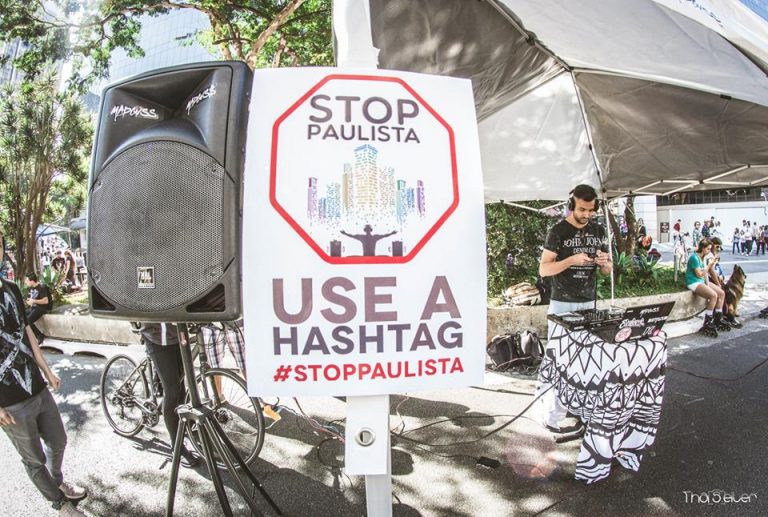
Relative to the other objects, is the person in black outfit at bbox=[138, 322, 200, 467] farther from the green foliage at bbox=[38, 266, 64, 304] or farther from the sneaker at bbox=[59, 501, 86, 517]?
the green foliage at bbox=[38, 266, 64, 304]

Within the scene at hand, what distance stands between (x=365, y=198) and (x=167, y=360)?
2.29 metres

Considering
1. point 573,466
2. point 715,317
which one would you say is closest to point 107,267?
point 573,466

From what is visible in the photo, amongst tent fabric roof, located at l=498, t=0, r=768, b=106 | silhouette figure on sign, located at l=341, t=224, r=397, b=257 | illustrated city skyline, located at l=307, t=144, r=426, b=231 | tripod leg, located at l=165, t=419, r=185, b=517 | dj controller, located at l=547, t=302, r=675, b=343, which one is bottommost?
tripod leg, located at l=165, t=419, r=185, b=517

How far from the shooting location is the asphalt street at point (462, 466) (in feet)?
8.56

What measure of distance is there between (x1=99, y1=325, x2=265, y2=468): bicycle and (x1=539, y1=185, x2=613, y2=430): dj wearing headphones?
2366 millimetres

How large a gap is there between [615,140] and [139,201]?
12.7 feet

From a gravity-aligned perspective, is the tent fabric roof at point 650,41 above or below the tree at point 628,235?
above

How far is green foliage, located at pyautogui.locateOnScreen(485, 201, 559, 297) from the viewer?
23.3ft

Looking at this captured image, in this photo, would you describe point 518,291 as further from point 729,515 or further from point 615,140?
point 729,515

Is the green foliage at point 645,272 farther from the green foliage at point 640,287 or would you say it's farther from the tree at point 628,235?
the tree at point 628,235

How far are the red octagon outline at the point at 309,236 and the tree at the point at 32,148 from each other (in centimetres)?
1069

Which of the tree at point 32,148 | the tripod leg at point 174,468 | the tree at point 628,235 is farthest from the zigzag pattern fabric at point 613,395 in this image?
the tree at point 32,148

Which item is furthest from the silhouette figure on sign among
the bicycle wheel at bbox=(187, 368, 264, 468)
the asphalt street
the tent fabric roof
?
the bicycle wheel at bbox=(187, 368, 264, 468)

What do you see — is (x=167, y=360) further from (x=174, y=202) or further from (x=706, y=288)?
(x=706, y=288)
